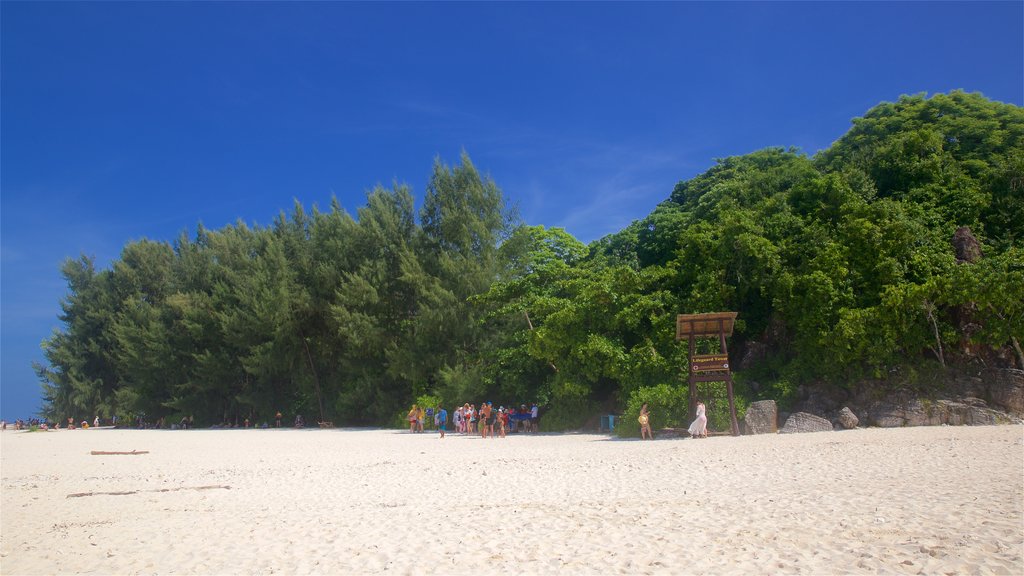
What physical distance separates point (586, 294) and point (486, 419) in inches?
246

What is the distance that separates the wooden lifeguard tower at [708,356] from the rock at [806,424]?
4.42 feet

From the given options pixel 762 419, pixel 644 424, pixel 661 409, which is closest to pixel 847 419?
pixel 762 419

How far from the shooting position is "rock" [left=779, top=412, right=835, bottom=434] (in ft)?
54.5

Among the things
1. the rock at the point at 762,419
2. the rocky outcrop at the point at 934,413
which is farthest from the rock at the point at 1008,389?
the rock at the point at 762,419

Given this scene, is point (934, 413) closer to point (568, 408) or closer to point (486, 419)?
point (568, 408)

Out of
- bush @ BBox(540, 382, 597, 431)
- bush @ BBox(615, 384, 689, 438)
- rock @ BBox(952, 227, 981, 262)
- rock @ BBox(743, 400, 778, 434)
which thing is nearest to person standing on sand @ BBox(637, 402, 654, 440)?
bush @ BBox(615, 384, 689, 438)

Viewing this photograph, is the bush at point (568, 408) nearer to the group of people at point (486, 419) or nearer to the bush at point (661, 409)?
the group of people at point (486, 419)

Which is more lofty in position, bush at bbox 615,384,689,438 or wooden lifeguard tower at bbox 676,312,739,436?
wooden lifeguard tower at bbox 676,312,739,436

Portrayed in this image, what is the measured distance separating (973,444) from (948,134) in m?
19.2

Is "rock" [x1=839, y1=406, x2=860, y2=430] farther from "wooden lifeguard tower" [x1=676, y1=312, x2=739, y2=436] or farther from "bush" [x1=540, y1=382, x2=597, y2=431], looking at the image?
"bush" [x1=540, y1=382, x2=597, y2=431]

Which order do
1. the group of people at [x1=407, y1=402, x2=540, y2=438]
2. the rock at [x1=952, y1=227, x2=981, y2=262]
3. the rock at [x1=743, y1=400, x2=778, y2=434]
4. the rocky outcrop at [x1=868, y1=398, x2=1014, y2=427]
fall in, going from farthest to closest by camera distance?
the group of people at [x1=407, y1=402, x2=540, y2=438] → the rock at [x1=952, y1=227, x2=981, y2=262] → the rock at [x1=743, y1=400, x2=778, y2=434] → the rocky outcrop at [x1=868, y1=398, x2=1014, y2=427]

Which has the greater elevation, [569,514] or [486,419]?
[486,419]

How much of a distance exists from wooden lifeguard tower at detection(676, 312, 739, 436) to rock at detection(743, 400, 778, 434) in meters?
0.38

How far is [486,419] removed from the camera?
945 inches
